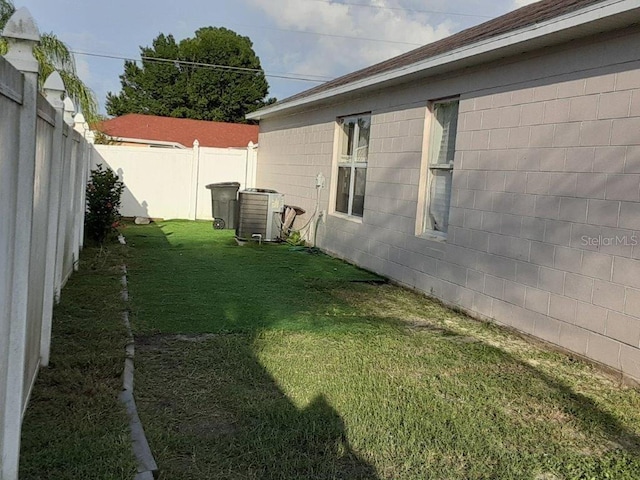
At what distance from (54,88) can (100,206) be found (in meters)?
5.69

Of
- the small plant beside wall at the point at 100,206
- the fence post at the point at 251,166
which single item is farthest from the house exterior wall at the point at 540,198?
the fence post at the point at 251,166

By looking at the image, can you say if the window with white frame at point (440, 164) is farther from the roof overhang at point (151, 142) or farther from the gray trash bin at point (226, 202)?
the roof overhang at point (151, 142)

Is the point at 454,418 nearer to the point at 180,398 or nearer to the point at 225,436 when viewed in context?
the point at 225,436

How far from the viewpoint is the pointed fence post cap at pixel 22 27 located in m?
2.79

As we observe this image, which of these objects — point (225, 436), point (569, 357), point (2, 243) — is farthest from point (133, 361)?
point (569, 357)

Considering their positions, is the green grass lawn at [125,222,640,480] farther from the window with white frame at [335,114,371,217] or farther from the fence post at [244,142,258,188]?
the fence post at [244,142,258,188]

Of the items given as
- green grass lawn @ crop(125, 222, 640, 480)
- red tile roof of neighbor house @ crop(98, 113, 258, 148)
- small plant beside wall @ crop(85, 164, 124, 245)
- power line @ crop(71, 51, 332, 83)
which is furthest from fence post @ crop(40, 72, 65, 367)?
power line @ crop(71, 51, 332, 83)

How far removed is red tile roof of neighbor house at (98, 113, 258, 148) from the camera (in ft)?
86.6

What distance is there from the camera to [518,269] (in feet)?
20.4

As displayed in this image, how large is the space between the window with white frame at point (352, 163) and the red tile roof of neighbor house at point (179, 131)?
52.6 ft

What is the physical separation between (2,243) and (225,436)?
178cm

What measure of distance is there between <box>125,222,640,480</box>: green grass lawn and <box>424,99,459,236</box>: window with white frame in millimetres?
1277

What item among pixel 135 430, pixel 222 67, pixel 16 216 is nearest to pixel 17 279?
pixel 16 216

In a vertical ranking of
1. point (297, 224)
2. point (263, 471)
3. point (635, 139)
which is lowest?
point (263, 471)
